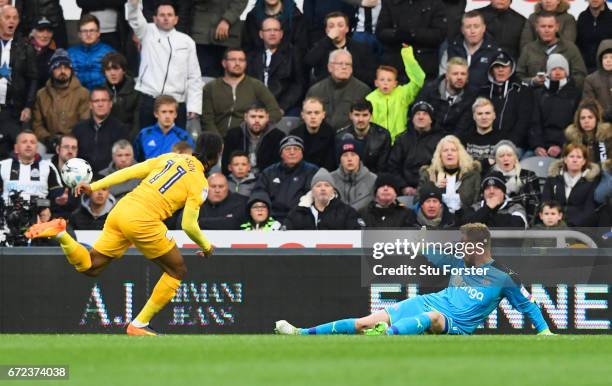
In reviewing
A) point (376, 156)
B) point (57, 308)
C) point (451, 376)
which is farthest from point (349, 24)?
point (451, 376)

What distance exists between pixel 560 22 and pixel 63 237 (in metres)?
8.79

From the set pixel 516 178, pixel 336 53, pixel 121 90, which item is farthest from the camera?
pixel 121 90

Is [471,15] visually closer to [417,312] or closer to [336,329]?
[417,312]

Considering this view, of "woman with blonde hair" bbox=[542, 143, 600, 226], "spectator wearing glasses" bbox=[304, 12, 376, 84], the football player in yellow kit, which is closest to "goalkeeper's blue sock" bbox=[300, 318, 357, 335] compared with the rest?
the football player in yellow kit

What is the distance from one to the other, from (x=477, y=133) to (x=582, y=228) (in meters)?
2.33

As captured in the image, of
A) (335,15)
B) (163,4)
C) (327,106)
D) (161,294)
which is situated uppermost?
(163,4)

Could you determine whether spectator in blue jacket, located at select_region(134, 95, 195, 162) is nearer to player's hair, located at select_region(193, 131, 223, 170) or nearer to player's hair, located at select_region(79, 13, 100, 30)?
player's hair, located at select_region(79, 13, 100, 30)

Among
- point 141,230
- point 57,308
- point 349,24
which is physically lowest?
point 57,308

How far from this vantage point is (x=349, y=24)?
69.6 ft

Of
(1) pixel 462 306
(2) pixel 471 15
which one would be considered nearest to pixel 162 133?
(2) pixel 471 15

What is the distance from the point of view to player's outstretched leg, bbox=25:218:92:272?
558 inches

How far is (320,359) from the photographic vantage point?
36.6 feet

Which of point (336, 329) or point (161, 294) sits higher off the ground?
point (161, 294)

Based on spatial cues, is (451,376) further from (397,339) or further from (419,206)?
(419,206)
